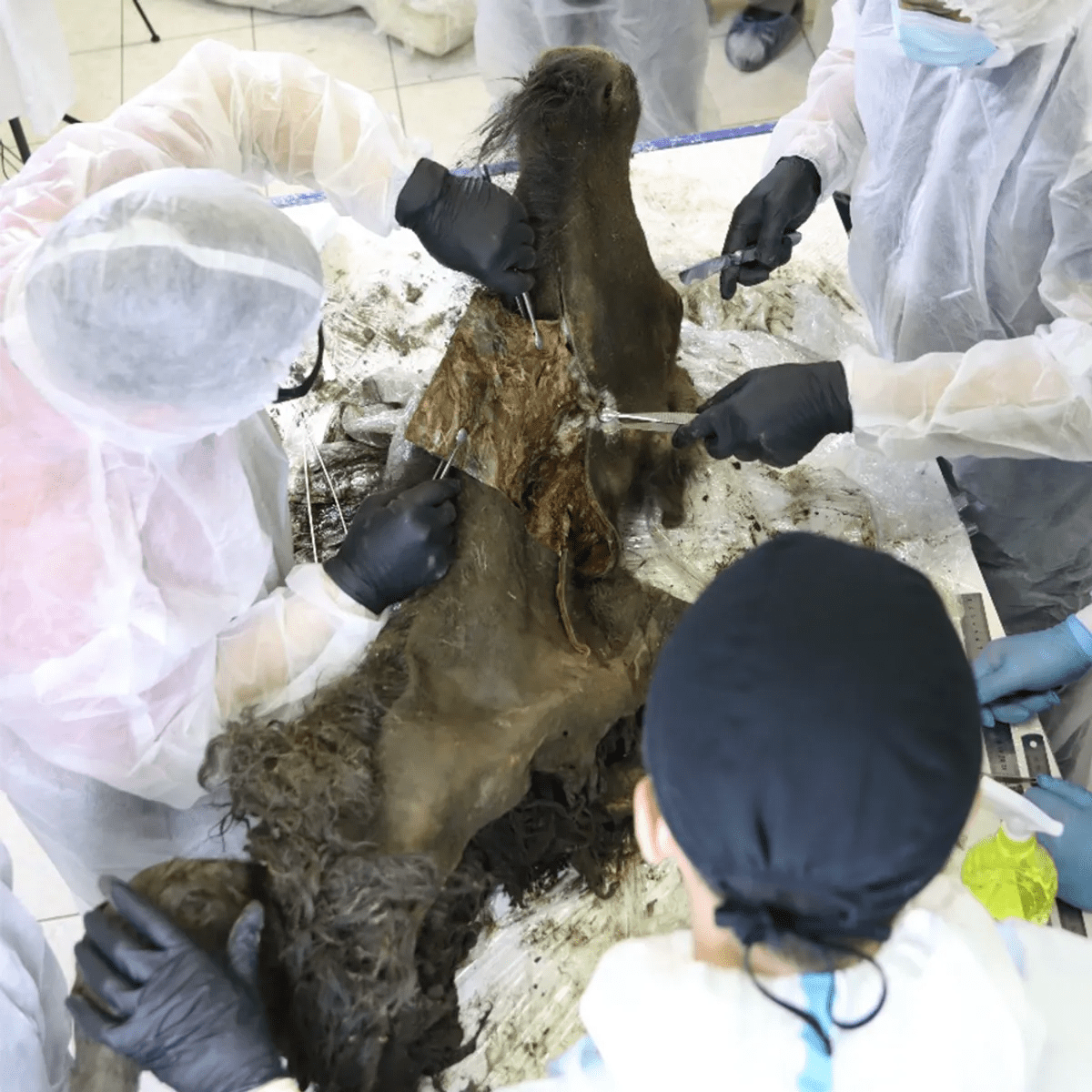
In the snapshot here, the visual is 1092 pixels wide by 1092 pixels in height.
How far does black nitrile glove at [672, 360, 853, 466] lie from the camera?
1454 millimetres

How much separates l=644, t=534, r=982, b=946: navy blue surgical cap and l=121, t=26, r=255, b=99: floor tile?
3687mm

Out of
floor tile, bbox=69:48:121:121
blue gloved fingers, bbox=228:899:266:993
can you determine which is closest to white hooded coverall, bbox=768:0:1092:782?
blue gloved fingers, bbox=228:899:266:993

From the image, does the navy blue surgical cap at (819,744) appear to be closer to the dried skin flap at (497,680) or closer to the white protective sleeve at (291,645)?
the dried skin flap at (497,680)

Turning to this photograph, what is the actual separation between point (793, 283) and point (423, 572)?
42.1 inches

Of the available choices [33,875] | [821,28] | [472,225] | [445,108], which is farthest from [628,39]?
[33,875]

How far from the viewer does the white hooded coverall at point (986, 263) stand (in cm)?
136

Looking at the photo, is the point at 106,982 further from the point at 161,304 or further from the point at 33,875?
the point at 33,875

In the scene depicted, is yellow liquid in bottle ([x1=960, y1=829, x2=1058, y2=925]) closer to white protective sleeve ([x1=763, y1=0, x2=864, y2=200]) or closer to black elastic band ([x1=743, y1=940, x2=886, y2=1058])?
black elastic band ([x1=743, y1=940, x2=886, y2=1058])

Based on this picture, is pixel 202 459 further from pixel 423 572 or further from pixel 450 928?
pixel 450 928

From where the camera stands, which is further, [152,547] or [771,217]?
[771,217]

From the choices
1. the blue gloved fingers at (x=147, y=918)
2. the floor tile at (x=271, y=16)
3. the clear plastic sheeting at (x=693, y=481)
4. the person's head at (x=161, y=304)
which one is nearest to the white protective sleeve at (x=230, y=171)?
the person's head at (x=161, y=304)

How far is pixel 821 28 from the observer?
3.54 m

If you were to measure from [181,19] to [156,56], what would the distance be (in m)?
0.21

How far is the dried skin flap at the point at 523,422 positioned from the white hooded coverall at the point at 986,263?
0.40 m
